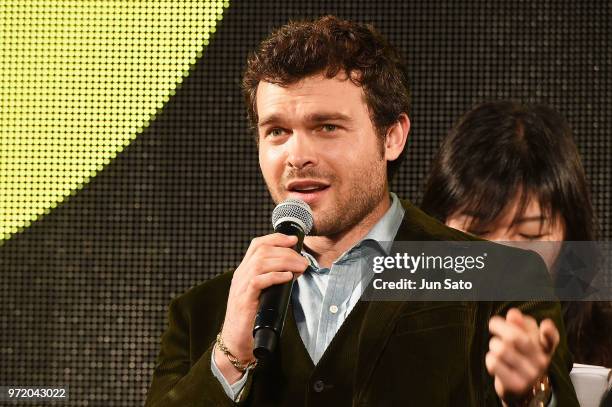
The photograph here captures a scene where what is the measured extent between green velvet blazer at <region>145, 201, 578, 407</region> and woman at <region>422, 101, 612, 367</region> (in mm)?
414

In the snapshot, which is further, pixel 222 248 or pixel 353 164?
pixel 222 248

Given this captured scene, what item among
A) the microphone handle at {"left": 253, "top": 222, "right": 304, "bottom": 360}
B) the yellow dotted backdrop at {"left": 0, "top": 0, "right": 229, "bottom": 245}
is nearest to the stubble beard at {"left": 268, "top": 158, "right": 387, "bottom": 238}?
the microphone handle at {"left": 253, "top": 222, "right": 304, "bottom": 360}

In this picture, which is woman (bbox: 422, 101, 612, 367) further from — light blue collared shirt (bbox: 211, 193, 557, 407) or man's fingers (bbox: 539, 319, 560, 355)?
man's fingers (bbox: 539, 319, 560, 355)

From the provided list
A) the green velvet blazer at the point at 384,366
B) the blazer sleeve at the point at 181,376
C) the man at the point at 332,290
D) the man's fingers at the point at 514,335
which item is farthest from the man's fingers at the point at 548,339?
the blazer sleeve at the point at 181,376

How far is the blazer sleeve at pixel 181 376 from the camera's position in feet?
4.58

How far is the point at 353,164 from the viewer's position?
159cm

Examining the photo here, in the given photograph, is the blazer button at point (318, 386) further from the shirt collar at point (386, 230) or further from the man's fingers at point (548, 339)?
the man's fingers at point (548, 339)

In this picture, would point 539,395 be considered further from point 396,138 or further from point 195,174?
point 195,174

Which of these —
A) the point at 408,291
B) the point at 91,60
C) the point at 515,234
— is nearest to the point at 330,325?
the point at 408,291

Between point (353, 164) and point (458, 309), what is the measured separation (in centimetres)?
31

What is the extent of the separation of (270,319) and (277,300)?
0.11ft

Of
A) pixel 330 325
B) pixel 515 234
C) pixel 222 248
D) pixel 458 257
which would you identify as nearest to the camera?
pixel 330 325

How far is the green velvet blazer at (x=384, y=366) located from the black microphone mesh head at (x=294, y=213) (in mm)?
186

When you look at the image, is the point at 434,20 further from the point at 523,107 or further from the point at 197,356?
the point at 197,356
